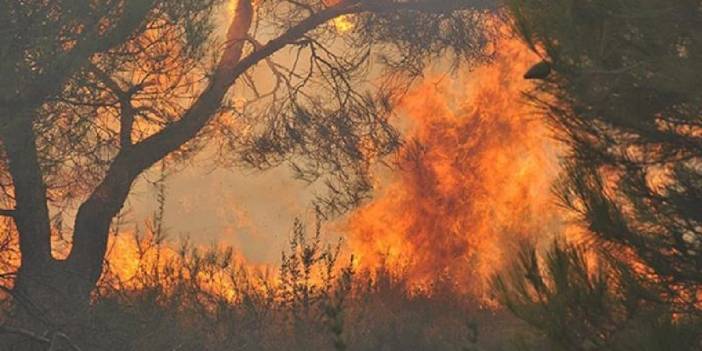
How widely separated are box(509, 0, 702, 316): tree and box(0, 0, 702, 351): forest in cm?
1

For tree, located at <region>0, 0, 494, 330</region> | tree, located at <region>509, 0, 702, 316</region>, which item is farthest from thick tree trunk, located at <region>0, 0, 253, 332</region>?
tree, located at <region>509, 0, 702, 316</region>

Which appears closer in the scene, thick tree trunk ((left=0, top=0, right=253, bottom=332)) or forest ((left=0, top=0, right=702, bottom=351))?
forest ((left=0, top=0, right=702, bottom=351))

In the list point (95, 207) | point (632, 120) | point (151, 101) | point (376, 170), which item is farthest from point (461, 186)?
point (632, 120)

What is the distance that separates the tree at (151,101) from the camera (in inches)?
324

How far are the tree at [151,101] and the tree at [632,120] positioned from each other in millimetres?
3764

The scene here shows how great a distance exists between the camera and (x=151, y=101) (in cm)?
1151

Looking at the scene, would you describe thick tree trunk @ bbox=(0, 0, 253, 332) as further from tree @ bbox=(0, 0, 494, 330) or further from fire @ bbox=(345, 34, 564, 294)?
fire @ bbox=(345, 34, 564, 294)

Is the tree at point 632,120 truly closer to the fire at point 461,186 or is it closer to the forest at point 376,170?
the forest at point 376,170

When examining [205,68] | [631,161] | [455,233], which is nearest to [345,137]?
[205,68]

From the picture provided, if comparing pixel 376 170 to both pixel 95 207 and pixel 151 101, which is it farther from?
pixel 151 101

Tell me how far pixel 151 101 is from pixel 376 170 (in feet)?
16.9

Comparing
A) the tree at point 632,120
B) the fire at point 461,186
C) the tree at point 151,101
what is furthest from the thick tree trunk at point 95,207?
the tree at point 632,120

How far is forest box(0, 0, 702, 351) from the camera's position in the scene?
18.7ft

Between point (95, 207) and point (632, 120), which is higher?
point (95, 207)
